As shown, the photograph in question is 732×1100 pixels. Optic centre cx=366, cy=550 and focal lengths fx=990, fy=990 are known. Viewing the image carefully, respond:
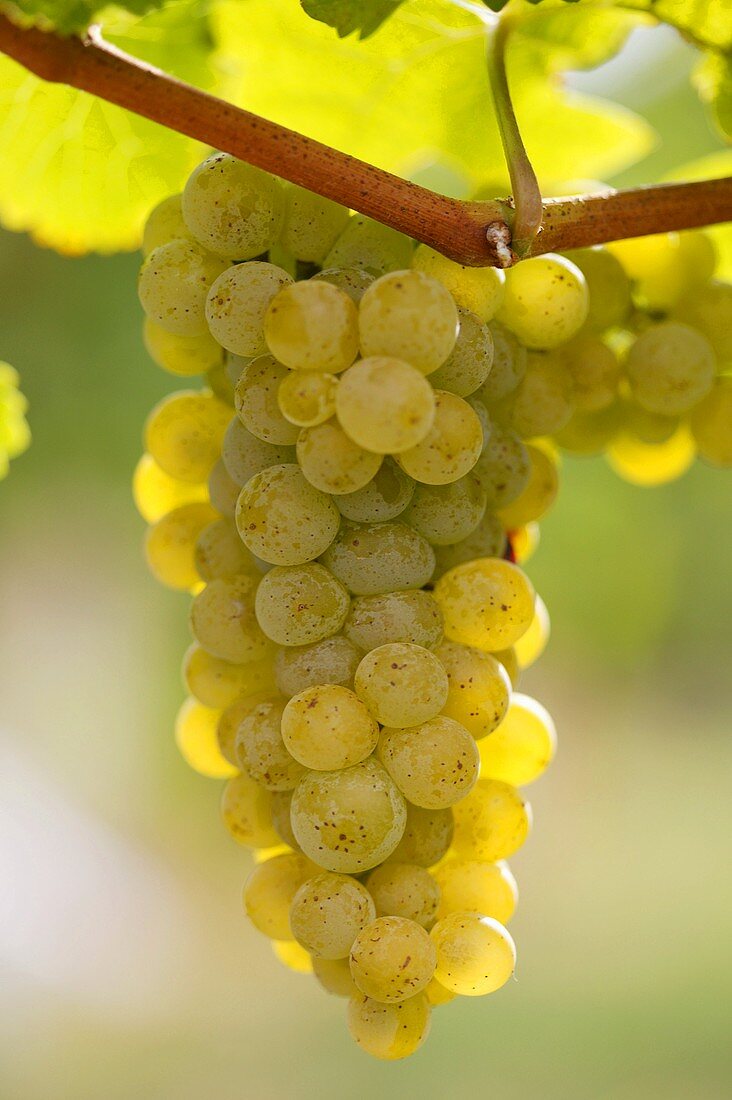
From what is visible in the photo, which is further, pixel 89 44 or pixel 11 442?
pixel 11 442

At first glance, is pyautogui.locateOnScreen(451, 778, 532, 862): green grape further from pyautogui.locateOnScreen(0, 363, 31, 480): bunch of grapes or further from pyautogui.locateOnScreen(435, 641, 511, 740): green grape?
pyautogui.locateOnScreen(0, 363, 31, 480): bunch of grapes

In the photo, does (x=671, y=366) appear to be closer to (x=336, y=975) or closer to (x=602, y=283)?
(x=602, y=283)

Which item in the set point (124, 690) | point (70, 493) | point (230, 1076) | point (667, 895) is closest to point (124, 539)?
point (70, 493)

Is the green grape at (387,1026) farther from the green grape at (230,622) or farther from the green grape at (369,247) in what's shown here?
the green grape at (369,247)

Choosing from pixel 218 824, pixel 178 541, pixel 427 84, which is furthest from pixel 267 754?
pixel 218 824

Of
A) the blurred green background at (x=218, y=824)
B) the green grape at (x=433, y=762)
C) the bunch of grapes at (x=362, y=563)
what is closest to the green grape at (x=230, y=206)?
the bunch of grapes at (x=362, y=563)

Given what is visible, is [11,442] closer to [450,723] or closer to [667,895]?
[450,723]
